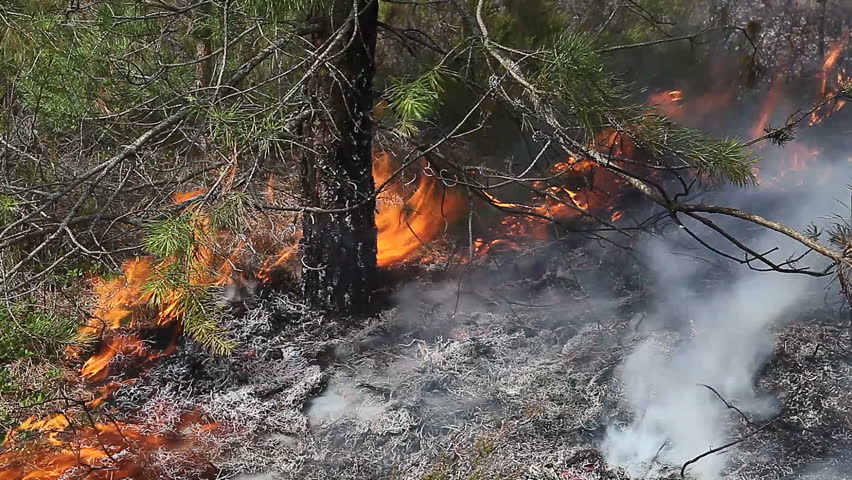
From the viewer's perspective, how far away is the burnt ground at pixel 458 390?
2.79 metres

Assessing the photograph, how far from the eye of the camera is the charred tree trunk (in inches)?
137

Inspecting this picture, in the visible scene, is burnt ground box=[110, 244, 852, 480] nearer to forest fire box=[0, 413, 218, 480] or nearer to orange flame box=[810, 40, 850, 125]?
forest fire box=[0, 413, 218, 480]

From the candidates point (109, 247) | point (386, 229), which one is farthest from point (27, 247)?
point (386, 229)

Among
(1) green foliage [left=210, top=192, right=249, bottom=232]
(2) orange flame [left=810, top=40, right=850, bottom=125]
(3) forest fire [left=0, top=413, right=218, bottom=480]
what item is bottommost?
(3) forest fire [left=0, top=413, right=218, bottom=480]

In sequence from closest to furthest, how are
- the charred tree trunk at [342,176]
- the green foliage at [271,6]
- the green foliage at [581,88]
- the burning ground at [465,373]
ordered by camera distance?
the green foliage at [581,88], the green foliage at [271,6], the burning ground at [465,373], the charred tree trunk at [342,176]

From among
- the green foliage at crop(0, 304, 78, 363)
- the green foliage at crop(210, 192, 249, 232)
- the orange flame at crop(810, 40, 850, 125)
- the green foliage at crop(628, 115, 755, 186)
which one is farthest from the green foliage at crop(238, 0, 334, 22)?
the orange flame at crop(810, 40, 850, 125)

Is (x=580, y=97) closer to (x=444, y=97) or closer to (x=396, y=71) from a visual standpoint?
(x=444, y=97)

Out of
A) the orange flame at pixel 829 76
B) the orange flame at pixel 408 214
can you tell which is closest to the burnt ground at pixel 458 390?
the orange flame at pixel 408 214

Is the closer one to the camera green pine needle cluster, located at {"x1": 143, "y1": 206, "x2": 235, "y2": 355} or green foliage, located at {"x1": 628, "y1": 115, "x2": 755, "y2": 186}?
green pine needle cluster, located at {"x1": 143, "y1": 206, "x2": 235, "y2": 355}

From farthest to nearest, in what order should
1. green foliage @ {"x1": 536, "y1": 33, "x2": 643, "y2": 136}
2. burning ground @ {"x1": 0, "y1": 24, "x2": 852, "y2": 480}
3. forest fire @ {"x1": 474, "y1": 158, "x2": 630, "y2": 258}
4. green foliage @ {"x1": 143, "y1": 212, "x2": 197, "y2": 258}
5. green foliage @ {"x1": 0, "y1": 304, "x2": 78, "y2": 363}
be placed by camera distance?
forest fire @ {"x1": 474, "y1": 158, "x2": 630, "y2": 258} < green foliage @ {"x1": 0, "y1": 304, "x2": 78, "y2": 363} < burning ground @ {"x1": 0, "y1": 24, "x2": 852, "y2": 480} < green foliage @ {"x1": 536, "y1": 33, "x2": 643, "y2": 136} < green foliage @ {"x1": 143, "y1": 212, "x2": 197, "y2": 258}

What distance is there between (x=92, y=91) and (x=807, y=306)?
4.86 metres

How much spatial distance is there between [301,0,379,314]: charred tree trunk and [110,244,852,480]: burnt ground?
0.87 ft

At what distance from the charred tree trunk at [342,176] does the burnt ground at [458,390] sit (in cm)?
27

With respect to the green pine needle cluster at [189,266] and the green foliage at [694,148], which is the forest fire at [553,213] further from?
the green pine needle cluster at [189,266]
